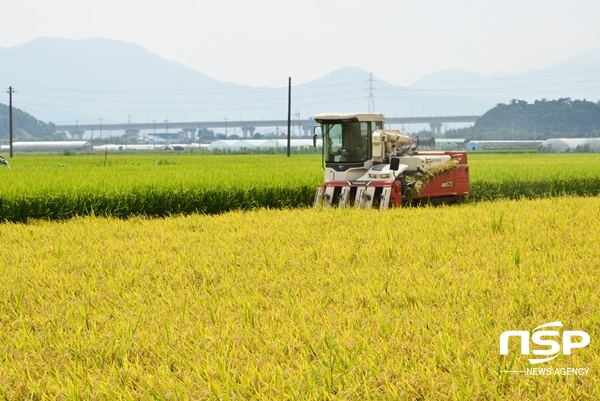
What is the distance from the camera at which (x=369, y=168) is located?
15.8 m

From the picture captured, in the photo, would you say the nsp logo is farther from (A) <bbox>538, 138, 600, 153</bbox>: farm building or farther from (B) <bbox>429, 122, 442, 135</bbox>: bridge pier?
(B) <bbox>429, 122, 442, 135</bbox>: bridge pier

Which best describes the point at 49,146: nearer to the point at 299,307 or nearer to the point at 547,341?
the point at 299,307

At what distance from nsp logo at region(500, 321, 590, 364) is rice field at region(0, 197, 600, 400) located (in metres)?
0.07

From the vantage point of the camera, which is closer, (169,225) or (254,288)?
(254,288)

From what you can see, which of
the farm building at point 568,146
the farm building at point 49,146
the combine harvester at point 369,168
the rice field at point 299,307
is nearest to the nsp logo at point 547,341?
the rice field at point 299,307

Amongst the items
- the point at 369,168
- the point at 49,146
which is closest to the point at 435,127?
the point at 49,146

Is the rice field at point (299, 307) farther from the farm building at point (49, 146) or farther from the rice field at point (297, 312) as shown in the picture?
the farm building at point (49, 146)

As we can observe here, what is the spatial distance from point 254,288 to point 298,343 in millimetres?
2089

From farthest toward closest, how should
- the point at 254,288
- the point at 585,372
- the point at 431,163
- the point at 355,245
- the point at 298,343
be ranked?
the point at 431,163 → the point at 355,245 → the point at 254,288 → the point at 298,343 → the point at 585,372

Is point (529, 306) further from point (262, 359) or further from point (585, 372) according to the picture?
point (262, 359)

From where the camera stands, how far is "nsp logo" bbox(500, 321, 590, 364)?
466 centimetres

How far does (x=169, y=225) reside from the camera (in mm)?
12898

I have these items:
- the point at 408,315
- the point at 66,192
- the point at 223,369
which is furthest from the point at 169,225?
the point at 223,369

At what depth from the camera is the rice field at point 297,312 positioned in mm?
4266
